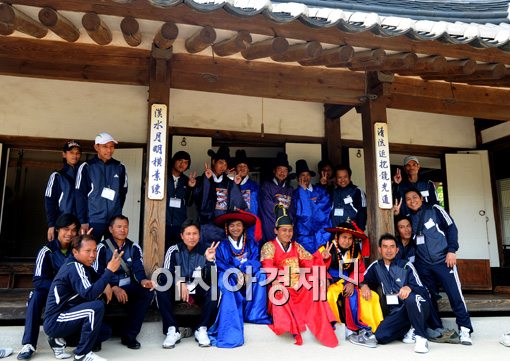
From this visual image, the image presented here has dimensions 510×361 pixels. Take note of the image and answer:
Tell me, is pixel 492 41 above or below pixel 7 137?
above

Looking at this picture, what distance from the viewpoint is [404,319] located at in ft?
15.4

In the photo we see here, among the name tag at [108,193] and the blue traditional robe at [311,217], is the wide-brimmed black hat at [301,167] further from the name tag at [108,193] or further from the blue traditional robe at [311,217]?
the name tag at [108,193]

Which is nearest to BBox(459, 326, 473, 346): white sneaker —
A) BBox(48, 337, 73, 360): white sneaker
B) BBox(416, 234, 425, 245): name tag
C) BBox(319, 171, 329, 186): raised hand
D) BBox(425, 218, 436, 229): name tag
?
BBox(416, 234, 425, 245): name tag

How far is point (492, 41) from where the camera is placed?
13.9 feet

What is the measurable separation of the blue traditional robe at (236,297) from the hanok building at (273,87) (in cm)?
82

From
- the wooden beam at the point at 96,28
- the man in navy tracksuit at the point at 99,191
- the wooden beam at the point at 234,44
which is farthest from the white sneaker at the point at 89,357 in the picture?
the wooden beam at the point at 234,44

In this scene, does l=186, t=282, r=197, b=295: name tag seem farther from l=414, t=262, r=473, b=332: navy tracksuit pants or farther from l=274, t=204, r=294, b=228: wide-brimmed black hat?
l=414, t=262, r=473, b=332: navy tracksuit pants

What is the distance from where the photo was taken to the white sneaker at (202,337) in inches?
171

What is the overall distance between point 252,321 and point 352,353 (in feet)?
3.76

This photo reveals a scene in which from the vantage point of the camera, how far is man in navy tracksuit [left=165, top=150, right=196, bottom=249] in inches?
226

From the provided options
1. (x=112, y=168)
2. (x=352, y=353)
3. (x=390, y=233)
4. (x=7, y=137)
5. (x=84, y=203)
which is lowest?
(x=352, y=353)

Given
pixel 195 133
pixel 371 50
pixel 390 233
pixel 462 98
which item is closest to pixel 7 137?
pixel 195 133

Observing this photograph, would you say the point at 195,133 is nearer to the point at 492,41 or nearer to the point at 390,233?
the point at 390,233

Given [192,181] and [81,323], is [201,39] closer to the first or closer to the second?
[192,181]
